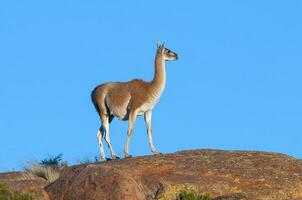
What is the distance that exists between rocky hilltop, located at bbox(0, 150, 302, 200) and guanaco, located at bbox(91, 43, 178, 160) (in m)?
2.94

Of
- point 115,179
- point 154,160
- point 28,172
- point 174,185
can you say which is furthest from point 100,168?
point 28,172

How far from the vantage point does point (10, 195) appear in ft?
66.4

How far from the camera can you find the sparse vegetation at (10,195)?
789 inches

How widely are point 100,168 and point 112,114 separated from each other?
10654mm

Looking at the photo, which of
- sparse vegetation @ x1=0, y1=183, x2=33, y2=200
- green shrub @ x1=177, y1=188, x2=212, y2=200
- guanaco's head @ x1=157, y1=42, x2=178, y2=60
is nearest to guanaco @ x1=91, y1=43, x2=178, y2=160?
guanaco's head @ x1=157, y1=42, x2=178, y2=60

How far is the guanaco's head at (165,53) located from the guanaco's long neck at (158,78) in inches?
5.2

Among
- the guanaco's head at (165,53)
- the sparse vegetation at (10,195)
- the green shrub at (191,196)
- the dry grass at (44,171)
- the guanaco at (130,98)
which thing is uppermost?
the guanaco's head at (165,53)

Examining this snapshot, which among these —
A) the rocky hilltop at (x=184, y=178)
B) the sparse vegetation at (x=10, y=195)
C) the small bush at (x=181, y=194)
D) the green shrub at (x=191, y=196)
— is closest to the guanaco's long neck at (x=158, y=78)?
the rocky hilltop at (x=184, y=178)

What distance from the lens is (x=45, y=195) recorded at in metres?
20.7

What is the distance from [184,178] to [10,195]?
18.3 ft

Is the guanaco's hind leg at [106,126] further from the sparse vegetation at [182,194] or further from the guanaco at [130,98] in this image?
the sparse vegetation at [182,194]

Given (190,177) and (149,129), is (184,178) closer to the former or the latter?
(190,177)

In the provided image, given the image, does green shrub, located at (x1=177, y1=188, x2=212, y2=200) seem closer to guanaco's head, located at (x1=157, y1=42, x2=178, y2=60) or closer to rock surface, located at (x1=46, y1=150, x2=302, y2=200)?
rock surface, located at (x1=46, y1=150, x2=302, y2=200)

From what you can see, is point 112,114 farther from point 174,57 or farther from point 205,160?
point 205,160
